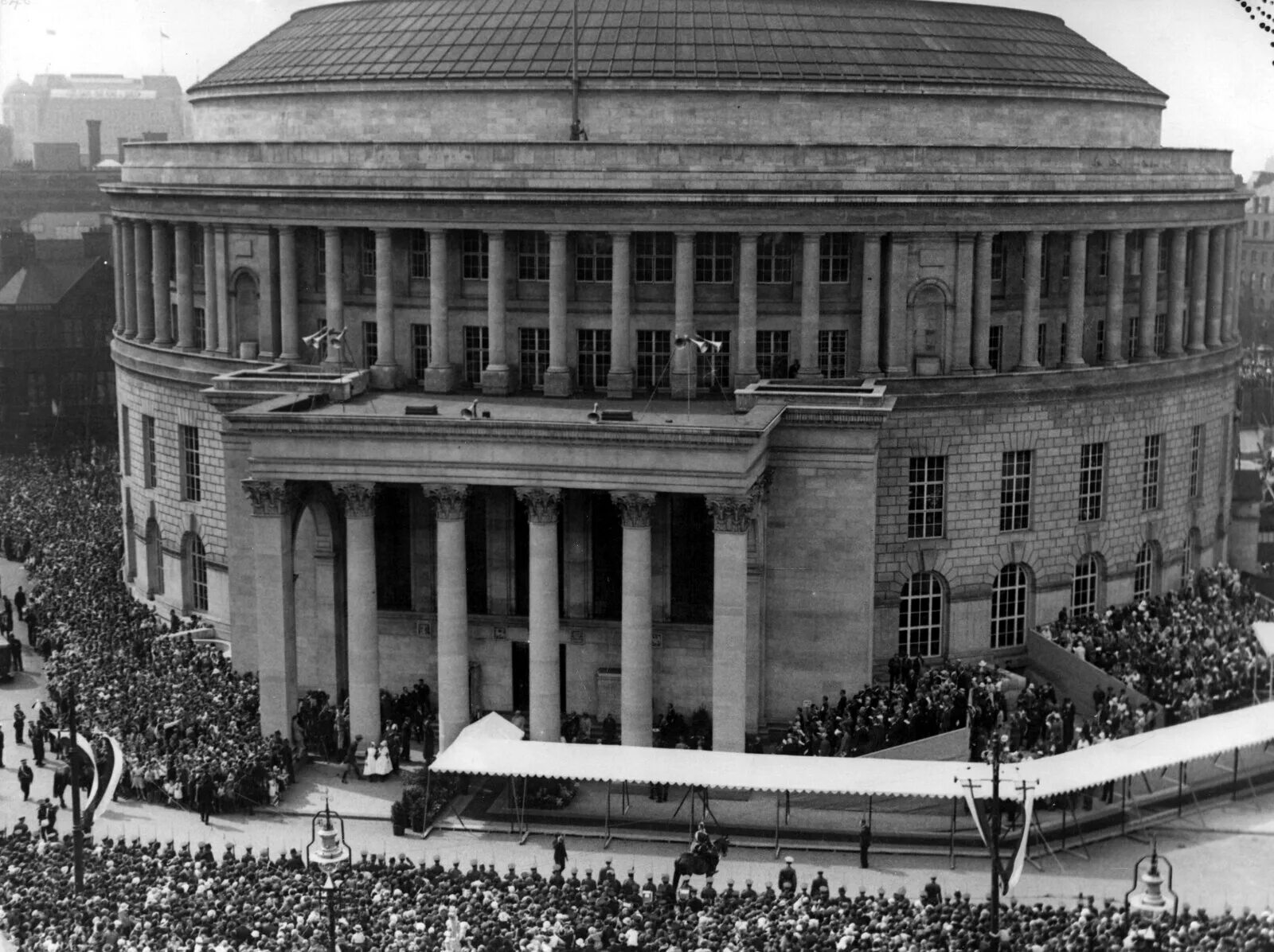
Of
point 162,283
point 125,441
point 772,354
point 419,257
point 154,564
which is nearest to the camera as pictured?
point 772,354

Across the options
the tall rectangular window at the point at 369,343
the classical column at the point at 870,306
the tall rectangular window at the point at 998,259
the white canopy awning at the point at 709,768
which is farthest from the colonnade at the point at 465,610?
the tall rectangular window at the point at 998,259

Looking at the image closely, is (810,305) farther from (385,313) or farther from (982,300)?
(385,313)

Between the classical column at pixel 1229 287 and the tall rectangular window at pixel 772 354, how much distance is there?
2714cm

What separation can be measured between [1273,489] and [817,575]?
42.1 m

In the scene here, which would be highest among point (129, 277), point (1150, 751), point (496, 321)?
point (129, 277)

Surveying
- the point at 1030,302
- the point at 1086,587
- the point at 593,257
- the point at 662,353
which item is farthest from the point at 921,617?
the point at 593,257

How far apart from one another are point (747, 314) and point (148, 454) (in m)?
31.7

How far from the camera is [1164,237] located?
80688 millimetres

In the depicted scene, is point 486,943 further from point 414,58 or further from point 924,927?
point 414,58

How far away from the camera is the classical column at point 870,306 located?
69.6 metres

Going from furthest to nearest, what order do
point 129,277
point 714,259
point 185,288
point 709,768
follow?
point 129,277, point 185,288, point 714,259, point 709,768

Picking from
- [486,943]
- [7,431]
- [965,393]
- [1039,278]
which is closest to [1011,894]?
[486,943]

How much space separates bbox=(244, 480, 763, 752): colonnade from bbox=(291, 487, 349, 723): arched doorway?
5.29m

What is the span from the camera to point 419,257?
7294 cm
